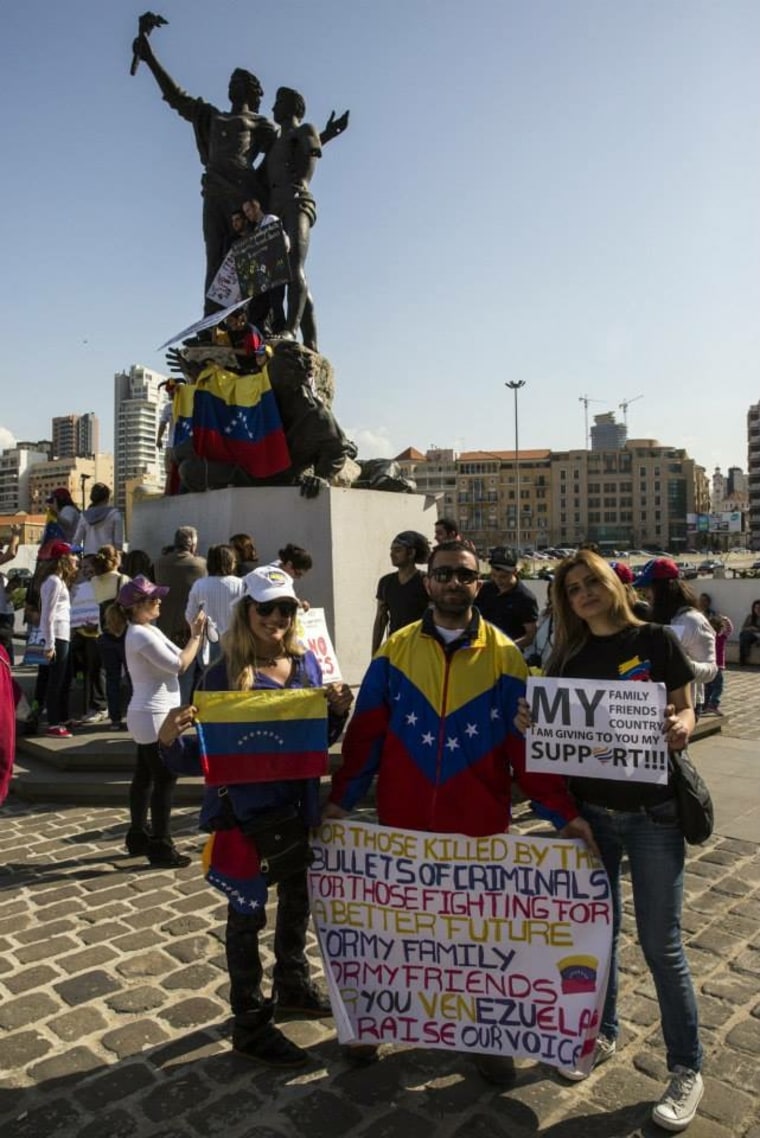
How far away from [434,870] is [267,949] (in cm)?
152

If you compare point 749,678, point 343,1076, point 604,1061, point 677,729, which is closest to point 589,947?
point 604,1061

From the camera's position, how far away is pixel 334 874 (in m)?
3.16

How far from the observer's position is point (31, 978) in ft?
12.5

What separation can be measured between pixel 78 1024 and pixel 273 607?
1.95 meters

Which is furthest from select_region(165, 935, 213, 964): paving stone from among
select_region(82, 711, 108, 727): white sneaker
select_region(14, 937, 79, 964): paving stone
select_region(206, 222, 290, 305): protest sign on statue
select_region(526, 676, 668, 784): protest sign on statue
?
select_region(206, 222, 290, 305): protest sign on statue

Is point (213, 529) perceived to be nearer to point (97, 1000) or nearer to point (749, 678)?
point (97, 1000)

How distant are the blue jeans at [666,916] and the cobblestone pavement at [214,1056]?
Answer: 0.28m

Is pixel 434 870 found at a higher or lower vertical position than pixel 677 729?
lower

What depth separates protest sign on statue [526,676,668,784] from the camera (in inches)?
112

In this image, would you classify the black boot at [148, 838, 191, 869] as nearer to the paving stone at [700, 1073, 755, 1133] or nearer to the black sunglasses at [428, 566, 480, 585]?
the black sunglasses at [428, 566, 480, 585]

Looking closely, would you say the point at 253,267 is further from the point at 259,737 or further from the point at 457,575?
the point at 259,737

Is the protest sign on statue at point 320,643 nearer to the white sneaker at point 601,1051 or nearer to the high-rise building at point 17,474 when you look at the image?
the white sneaker at point 601,1051

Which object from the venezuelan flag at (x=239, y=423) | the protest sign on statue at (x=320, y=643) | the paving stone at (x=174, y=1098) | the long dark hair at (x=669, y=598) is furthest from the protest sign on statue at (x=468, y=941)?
the venezuelan flag at (x=239, y=423)

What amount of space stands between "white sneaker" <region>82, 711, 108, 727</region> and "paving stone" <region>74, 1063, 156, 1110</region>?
223 inches
